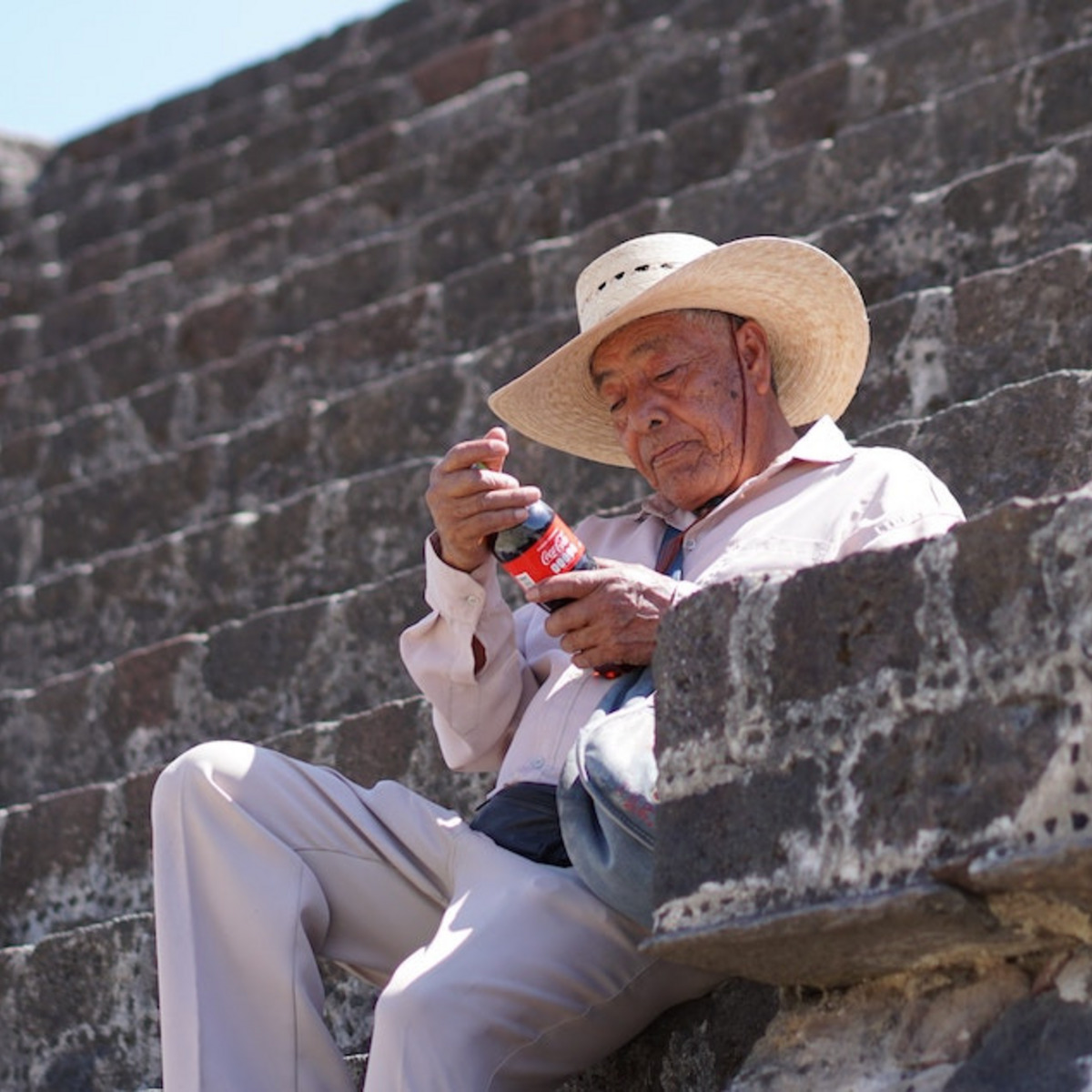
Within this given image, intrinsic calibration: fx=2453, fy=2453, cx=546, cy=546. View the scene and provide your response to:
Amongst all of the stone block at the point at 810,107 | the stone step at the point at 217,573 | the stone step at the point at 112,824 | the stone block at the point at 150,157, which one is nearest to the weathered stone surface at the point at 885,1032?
the stone step at the point at 112,824

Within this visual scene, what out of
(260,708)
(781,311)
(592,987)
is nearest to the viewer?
(592,987)

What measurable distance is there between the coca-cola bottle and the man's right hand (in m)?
0.02

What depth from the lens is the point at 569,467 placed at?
512cm

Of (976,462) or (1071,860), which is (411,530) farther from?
(1071,860)

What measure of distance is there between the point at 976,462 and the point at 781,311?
454 mm

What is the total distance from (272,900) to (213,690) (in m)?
1.87

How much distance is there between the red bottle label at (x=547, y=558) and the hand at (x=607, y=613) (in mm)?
57

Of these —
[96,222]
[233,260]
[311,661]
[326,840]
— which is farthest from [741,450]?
[96,222]

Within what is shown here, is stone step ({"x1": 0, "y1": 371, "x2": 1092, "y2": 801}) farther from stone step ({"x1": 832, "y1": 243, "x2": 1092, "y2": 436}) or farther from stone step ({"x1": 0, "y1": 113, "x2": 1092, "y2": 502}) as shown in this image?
stone step ({"x1": 0, "y1": 113, "x2": 1092, "y2": 502})

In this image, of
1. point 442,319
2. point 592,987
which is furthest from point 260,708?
point 592,987

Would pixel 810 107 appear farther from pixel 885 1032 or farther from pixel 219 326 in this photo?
pixel 885 1032

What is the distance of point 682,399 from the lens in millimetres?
3760

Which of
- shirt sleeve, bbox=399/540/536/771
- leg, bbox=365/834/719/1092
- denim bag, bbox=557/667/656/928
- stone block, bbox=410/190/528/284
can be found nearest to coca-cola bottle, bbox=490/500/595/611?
shirt sleeve, bbox=399/540/536/771

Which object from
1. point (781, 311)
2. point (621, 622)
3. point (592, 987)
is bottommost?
point (592, 987)
